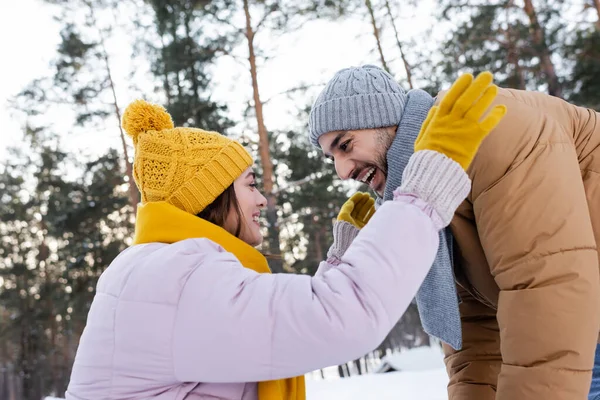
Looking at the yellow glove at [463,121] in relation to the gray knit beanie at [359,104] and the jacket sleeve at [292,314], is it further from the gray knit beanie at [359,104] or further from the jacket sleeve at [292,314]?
the gray knit beanie at [359,104]

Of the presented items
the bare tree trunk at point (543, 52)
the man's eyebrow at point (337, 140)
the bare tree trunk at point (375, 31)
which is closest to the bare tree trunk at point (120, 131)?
the bare tree trunk at point (375, 31)

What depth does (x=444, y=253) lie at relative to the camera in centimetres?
167

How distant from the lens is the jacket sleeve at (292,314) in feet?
3.32

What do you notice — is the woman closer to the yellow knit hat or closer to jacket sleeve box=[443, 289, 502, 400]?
the yellow knit hat

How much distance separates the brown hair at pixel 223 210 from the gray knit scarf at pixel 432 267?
549 millimetres

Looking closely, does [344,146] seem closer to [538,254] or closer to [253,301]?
[538,254]

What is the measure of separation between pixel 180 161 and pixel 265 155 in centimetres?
776

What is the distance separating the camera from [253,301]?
A: 1035 mm

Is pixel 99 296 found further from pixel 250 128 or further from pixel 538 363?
pixel 250 128

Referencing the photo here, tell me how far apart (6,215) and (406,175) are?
2086 centimetres

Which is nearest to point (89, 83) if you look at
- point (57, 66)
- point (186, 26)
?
point (57, 66)

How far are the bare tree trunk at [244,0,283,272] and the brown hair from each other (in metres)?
6.99

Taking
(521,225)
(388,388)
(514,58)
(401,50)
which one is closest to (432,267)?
(521,225)

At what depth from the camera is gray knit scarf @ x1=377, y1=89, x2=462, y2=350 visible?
5.51ft
